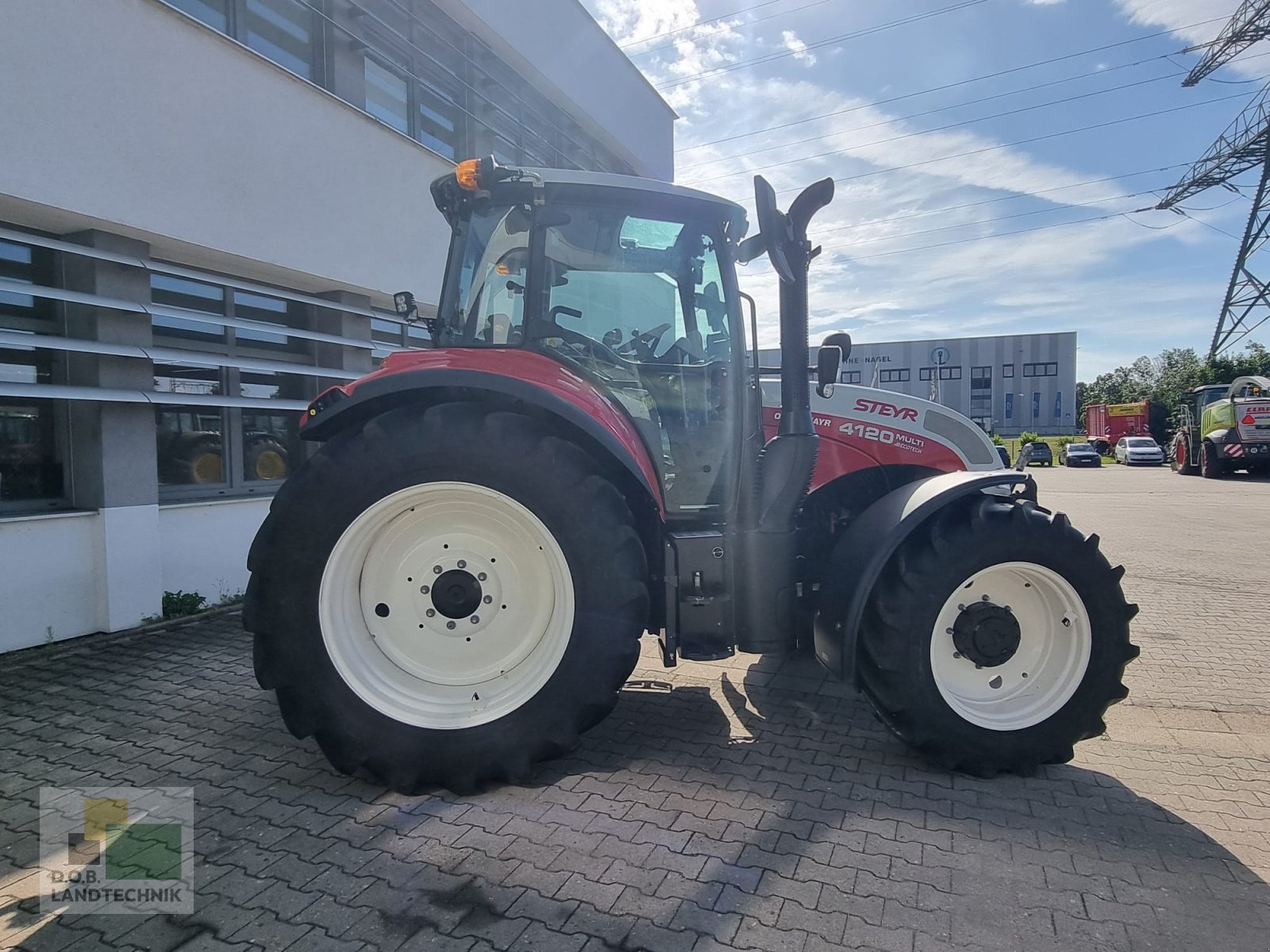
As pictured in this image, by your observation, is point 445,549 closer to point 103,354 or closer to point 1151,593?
point 103,354

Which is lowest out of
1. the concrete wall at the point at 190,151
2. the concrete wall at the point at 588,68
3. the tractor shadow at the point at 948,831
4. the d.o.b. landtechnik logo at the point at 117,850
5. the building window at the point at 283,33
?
the d.o.b. landtechnik logo at the point at 117,850

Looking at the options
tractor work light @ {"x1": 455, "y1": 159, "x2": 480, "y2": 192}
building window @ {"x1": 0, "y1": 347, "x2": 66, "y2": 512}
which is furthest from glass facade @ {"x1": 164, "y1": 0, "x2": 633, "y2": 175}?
tractor work light @ {"x1": 455, "y1": 159, "x2": 480, "y2": 192}

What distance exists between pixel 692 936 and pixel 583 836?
594mm

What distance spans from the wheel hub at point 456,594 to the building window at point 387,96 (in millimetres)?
6436

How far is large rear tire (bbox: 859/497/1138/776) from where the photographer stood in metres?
2.80

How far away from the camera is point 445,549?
2.87 m

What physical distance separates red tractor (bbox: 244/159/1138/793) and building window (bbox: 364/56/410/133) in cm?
533

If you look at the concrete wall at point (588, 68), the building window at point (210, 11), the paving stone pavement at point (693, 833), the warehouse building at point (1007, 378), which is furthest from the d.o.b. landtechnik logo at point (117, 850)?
the warehouse building at point (1007, 378)

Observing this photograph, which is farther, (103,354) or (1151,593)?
(1151,593)

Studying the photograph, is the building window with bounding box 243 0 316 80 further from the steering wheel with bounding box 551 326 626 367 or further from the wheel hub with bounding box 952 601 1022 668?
the wheel hub with bounding box 952 601 1022 668

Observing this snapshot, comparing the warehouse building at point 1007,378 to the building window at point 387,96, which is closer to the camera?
the building window at point 387,96

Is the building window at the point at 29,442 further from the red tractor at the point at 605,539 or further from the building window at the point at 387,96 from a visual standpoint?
the building window at the point at 387,96

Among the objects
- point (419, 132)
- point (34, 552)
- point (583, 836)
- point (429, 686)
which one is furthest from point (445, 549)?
point (419, 132)

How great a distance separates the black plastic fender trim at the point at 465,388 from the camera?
104 inches
